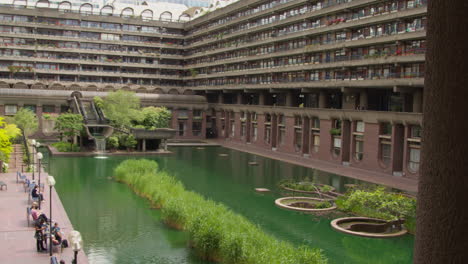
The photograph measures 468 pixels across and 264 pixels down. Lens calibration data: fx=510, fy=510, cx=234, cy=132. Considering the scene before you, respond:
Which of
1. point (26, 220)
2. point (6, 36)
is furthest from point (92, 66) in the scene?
point (26, 220)

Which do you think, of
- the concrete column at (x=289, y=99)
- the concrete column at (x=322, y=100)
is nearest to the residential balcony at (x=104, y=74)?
the concrete column at (x=289, y=99)

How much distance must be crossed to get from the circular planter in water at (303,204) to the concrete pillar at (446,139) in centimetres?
2841

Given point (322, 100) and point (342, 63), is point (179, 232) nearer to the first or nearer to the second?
point (342, 63)

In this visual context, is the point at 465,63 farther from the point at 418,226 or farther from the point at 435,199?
the point at 418,226

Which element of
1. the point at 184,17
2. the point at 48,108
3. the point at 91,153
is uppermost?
the point at 184,17

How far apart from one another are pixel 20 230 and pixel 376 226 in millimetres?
18380

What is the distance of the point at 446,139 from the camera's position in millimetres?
4020

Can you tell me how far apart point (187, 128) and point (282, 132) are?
75.8 feet

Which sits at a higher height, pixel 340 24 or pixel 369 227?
pixel 340 24

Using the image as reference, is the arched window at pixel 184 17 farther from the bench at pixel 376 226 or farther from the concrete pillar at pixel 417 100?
the bench at pixel 376 226

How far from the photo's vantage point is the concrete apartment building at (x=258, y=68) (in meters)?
47.3

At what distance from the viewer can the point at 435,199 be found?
4.10 metres

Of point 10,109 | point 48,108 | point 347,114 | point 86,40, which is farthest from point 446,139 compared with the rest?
point 86,40

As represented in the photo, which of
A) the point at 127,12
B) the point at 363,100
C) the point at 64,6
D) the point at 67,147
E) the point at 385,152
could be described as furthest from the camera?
the point at 127,12
